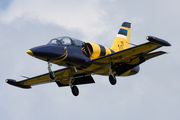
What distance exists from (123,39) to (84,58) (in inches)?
277

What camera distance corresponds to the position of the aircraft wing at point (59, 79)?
78.5 feet

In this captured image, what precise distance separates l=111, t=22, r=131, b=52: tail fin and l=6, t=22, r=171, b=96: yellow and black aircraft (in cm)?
251

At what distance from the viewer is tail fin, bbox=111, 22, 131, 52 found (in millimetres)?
26750

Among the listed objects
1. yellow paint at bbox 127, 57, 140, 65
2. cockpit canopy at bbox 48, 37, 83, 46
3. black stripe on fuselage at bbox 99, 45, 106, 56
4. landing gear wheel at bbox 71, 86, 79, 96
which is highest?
cockpit canopy at bbox 48, 37, 83, 46

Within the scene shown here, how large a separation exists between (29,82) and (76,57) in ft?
22.5

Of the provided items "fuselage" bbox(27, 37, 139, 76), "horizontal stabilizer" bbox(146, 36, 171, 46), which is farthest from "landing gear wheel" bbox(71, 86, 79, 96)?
"horizontal stabilizer" bbox(146, 36, 171, 46)

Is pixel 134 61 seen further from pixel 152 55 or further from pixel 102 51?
pixel 102 51

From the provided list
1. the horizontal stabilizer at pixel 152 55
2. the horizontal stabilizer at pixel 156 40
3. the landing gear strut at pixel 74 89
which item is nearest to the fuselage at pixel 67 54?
the landing gear strut at pixel 74 89

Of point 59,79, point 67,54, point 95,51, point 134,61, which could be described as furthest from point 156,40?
point 59,79

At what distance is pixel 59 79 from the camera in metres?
25.1

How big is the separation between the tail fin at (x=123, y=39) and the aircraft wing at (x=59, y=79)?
3.79 metres

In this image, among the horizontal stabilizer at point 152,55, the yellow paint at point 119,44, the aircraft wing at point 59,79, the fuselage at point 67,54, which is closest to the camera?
the fuselage at point 67,54

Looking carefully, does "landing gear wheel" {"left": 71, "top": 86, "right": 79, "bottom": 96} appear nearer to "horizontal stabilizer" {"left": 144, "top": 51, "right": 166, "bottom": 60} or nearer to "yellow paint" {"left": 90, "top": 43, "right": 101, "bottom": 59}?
"yellow paint" {"left": 90, "top": 43, "right": 101, "bottom": 59}

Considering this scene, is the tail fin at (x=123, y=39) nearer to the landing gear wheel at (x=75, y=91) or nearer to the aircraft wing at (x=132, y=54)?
the aircraft wing at (x=132, y=54)
